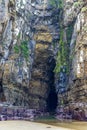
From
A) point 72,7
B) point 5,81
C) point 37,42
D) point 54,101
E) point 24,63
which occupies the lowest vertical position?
point 54,101

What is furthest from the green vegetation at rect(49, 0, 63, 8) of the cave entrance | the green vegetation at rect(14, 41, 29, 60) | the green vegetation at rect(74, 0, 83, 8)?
the cave entrance

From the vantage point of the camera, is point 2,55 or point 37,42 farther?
point 37,42

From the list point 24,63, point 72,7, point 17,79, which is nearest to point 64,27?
point 72,7

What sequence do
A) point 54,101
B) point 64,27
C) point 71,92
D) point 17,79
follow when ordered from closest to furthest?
point 71,92, point 17,79, point 64,27, point 54,101

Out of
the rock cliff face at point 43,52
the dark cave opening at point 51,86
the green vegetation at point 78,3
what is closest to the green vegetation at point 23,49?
the rock cliff face at point 43,52

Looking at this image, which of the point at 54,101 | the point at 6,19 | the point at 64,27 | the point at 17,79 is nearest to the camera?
the point at 6,19

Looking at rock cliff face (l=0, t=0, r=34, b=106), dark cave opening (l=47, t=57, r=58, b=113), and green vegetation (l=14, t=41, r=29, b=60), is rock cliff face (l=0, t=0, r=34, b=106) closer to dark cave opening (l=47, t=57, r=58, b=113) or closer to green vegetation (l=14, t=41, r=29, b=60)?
green vegetation (l=14, t=41, r=29, b=60)

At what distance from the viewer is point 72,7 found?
1674 inches

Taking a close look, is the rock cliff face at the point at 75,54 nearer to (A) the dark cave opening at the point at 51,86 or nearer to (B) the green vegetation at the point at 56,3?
(B) the green vegetation at the point at 56,3

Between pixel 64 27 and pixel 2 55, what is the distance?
1235cm

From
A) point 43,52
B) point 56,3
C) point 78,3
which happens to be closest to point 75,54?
point 78,3

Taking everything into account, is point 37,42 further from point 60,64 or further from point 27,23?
point 60,64

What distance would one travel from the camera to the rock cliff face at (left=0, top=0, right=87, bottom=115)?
36562mm

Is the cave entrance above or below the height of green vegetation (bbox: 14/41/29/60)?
below
